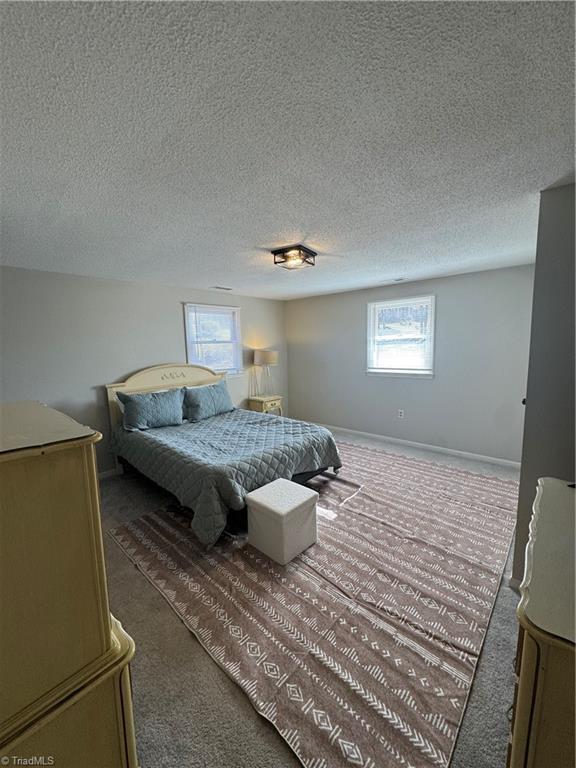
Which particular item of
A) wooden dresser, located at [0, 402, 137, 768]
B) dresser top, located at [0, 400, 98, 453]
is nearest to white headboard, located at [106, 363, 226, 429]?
dresser top, located at [0, 400, 98, 453]

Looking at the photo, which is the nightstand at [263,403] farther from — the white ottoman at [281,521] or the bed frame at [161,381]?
the white ottoman at [281,521]

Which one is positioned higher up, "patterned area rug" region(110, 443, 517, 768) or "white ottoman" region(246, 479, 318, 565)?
"white ottoman" region(246, 479, 318, 565)

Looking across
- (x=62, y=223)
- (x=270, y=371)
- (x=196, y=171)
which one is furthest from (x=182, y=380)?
(x=196, y=171)

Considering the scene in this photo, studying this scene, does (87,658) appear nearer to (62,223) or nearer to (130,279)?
(62,223)

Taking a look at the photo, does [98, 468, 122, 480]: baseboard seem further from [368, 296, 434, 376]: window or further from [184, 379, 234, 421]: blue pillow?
[368, 296, 434, 376]: window

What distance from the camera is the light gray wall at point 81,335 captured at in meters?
2.88

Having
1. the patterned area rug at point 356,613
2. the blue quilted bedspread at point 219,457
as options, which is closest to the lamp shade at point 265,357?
the blue quilted bedspread at point 219,457

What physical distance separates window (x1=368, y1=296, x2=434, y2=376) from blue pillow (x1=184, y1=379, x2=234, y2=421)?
7.12 ft

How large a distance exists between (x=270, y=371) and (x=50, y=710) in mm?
4702

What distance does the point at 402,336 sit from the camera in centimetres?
420

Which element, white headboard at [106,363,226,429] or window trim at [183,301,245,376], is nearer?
white headboard at [106,363,226,429]

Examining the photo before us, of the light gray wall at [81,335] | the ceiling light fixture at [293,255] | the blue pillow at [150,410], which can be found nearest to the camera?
the ceiling light fixture at [293,255]

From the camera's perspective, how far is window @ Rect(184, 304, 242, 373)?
13.8ft

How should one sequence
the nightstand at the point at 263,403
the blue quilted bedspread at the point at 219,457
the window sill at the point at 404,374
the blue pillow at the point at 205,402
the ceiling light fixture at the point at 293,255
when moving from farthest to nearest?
the nightstand at the point at 263,403
the window sill at the point at 404,374
the blue pillow at the point at 205,402
the ceiling light fixture at the point at 293,255
the blue quilted bedspread at the point at 219,457
